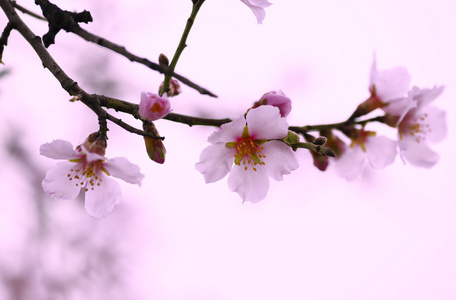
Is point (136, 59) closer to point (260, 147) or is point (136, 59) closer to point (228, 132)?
point (228, 132)

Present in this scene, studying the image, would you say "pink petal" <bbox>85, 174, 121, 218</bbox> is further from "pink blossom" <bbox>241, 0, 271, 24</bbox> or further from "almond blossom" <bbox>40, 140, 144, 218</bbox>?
"pink blossom" <bbox>241, 0, 271, 24</bbox>

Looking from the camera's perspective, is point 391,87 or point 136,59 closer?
point 136,59

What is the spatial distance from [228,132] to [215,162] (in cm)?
9

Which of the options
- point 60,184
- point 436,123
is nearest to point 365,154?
point 436,123

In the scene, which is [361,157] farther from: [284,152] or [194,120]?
[194,120]

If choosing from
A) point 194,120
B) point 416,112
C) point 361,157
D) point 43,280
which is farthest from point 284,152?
point 43,280

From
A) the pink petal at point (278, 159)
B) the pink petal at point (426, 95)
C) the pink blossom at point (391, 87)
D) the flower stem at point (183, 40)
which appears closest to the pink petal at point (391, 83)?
the pink blossom at point (391, 87)

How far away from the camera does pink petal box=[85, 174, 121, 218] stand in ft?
3.32

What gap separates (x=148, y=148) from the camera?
0.91 meters

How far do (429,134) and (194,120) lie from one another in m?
0.88

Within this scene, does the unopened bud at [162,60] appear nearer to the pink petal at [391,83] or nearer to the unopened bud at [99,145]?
the unopened bud at [99,145]

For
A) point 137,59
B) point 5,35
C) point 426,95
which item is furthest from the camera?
point 426,95

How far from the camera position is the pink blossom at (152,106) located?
0.79 metres

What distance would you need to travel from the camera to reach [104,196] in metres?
1.02
